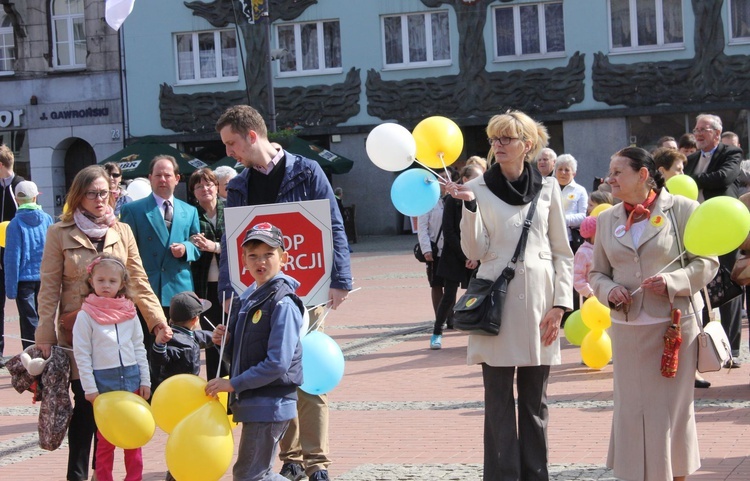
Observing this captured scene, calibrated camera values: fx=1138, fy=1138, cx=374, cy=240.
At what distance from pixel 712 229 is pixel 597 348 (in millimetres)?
4093

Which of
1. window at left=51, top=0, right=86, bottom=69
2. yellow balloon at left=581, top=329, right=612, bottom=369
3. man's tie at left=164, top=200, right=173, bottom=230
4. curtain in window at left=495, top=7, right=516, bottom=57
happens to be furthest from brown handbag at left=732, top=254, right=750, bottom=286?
window at left=51, top=0, right=86, bottom=69

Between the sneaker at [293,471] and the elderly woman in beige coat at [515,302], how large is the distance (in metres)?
1.20

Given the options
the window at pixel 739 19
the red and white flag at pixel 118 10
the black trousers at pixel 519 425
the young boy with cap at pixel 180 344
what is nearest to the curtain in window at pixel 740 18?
the window at pixel 739 19

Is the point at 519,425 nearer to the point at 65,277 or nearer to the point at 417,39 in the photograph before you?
the point at 65,277

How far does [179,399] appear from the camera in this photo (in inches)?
212

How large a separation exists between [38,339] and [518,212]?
2931 millimetres

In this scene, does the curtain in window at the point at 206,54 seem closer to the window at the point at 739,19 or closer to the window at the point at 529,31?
the window at the point at 529,31

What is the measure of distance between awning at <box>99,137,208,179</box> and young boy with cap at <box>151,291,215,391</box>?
2455cm

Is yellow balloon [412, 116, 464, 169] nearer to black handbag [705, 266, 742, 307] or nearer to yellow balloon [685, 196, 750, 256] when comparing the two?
yellow balloon [685, 196, 750, 256]

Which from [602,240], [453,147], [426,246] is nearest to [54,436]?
[453,147]

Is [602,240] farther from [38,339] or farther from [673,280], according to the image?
[38,339]

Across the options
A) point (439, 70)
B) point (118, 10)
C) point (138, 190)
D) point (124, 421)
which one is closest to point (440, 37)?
point (439, 70)

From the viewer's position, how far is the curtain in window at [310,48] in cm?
3400

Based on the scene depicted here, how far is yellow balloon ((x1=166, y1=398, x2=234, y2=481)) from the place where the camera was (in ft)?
16.9
